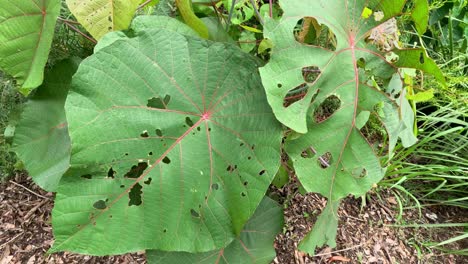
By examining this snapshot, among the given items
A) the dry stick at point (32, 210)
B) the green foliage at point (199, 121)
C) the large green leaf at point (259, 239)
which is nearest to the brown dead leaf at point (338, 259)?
the large green leaf at point (259, 239)

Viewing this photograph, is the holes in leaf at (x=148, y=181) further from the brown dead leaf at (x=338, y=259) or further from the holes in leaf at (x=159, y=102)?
the brown dead leaf at (x=338, y=259)

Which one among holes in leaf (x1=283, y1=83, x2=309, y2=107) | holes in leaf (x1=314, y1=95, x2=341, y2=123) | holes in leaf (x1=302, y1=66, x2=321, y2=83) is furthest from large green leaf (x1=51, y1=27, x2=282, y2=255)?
holes in leaf (x1=314, y1=95, x2=341, y2=123)

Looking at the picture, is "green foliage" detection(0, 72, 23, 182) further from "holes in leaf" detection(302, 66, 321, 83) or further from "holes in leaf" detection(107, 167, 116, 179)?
"holes in leaf" detection(302, 66, 321, 83)

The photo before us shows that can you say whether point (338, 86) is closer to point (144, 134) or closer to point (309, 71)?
point (309, 71)

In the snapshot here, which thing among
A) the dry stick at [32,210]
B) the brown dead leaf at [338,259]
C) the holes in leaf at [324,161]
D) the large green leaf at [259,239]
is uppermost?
the holes in leaf at [324,161]

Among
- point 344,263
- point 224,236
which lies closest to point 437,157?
point 344,263

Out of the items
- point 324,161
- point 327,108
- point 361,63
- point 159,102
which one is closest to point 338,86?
point 361,63
